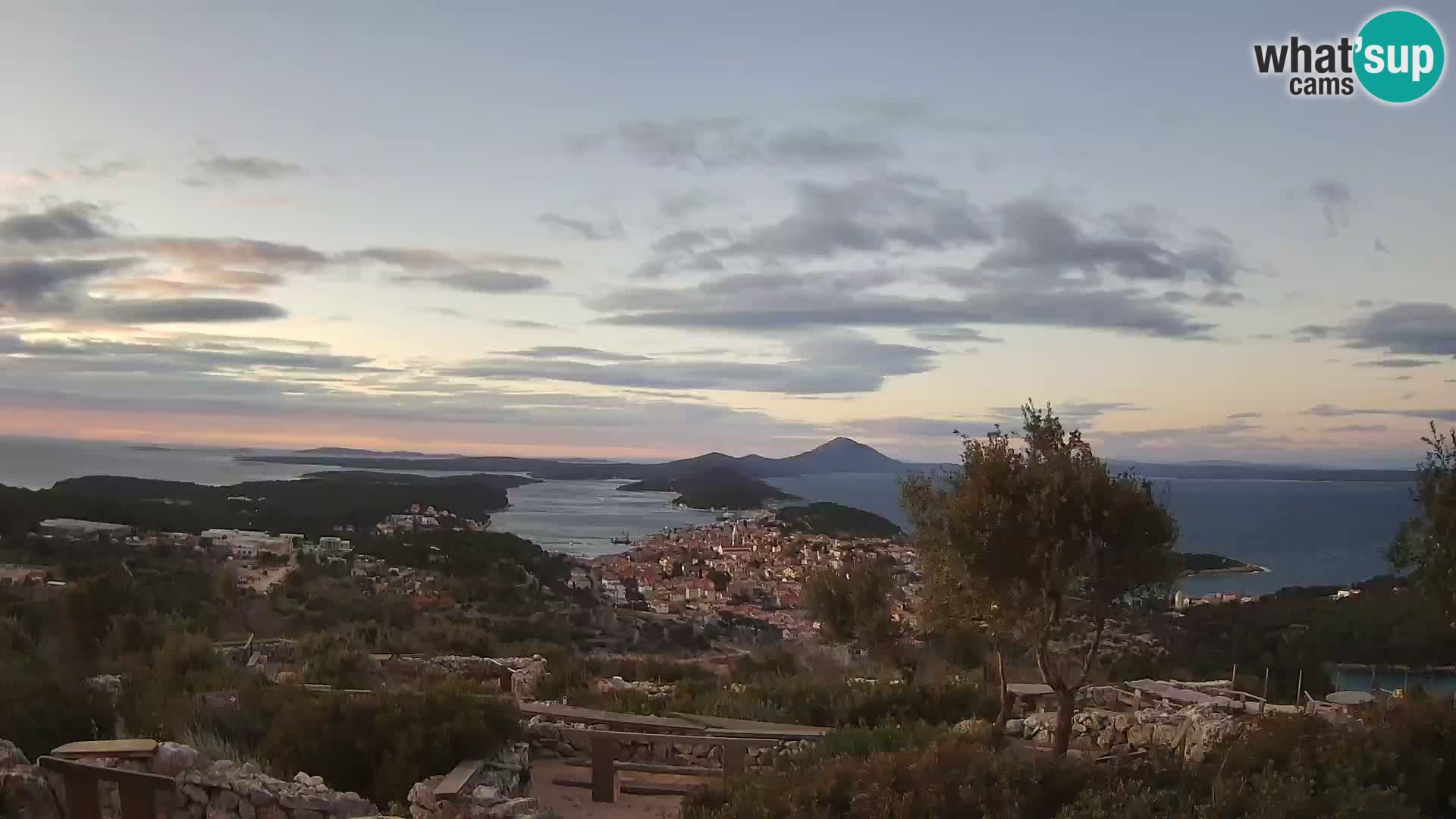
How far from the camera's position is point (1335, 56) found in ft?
31.7

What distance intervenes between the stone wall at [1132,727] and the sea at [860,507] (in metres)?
18.4

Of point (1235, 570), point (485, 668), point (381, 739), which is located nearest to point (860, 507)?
point (1235, 570)

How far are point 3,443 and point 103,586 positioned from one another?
186ft

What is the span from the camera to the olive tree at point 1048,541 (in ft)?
25.7

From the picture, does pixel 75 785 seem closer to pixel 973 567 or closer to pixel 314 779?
pixel 314 779

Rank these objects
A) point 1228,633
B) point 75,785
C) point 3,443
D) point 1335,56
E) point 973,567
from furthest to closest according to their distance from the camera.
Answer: point 3,443, point 1228,633, point 1335,56, point 973,567, point 75,785

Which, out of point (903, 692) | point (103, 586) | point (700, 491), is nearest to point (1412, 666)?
point (903, 692)

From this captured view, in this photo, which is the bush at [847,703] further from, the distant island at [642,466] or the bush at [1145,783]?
the distant island at [642,466]

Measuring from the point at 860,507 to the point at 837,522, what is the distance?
57.7ft

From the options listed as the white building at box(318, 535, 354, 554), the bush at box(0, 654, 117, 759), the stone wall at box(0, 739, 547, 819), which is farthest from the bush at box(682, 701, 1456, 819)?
the white building at box(318, 535, 354, 554)

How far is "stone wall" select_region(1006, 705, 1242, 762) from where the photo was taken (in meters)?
8.86

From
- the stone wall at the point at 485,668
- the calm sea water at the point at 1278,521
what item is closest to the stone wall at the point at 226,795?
the stone wall at the point at 485,668

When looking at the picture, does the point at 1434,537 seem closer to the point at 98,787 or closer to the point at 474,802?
the point at 474,802

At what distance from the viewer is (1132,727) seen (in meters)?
9.88
